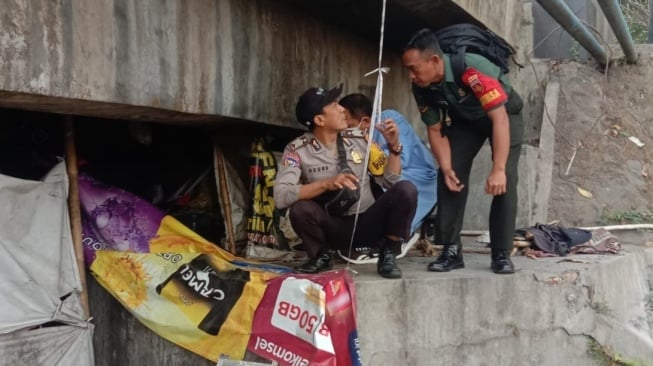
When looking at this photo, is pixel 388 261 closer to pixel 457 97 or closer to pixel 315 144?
pixel 315 144

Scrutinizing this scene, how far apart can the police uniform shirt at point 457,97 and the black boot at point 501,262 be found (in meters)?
0.92

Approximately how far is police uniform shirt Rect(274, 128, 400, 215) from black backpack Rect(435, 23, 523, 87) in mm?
711

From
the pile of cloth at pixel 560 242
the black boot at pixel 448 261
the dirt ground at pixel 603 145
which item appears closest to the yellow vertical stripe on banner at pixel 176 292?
the black boot at pixel 448 261

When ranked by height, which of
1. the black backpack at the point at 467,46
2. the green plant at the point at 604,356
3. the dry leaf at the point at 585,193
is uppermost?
the black backpack at the point at 467,46

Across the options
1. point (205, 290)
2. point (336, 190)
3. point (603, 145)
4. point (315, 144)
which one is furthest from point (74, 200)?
point (603, 145)

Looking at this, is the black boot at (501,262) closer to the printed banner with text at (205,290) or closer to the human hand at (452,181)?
the human hand at (452,181)

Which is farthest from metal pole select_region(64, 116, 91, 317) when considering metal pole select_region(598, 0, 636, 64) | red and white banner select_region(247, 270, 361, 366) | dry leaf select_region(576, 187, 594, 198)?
dry leaf select_region(576, 187, 594, 198)

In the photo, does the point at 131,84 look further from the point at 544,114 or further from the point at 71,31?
the point at 544,114

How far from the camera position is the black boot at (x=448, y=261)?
4.20m

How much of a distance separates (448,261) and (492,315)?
46 centimetres

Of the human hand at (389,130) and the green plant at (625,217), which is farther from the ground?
the human hand at (389,130)

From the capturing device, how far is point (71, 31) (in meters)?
3.09

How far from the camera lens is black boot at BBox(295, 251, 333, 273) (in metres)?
3.80

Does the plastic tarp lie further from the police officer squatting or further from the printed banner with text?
A: the police officer squatting
